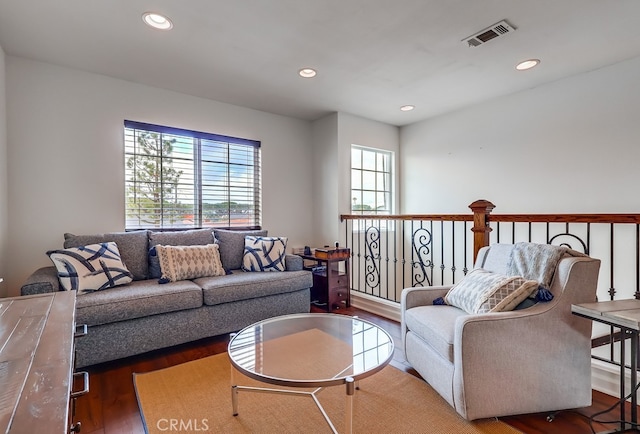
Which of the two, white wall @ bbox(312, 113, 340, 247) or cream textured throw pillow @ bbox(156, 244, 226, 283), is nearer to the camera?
cream textured throw pillow @ bbox(156, 244, 226, 283)

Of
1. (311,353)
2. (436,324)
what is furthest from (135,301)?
(436,324)

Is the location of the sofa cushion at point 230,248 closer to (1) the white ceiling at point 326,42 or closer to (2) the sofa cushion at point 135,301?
(2) the sofa cushion at point 135,301

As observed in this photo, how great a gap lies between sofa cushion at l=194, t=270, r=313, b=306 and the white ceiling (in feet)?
6.36

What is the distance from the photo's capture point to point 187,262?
9.52ft

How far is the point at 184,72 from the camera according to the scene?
2977 mm

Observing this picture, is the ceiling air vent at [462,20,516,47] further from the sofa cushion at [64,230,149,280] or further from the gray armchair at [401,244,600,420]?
the sofa cushion at [64,230,149,280]

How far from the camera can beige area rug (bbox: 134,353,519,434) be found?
1627mm

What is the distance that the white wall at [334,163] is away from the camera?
417cm

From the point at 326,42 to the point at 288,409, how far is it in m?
2.57

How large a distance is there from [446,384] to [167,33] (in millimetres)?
2978

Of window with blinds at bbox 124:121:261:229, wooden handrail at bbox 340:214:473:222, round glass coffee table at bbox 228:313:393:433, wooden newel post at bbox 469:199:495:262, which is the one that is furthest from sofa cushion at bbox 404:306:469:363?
window with blinds at bbox 124:121:261:229

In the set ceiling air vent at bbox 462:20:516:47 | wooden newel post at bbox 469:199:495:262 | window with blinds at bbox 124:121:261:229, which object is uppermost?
ceiling air vent at bbox 462:20:516:47

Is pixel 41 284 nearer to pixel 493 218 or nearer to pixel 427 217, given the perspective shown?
pixel 427 217

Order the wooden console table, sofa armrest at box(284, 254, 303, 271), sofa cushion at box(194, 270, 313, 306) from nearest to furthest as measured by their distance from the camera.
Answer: the wooden console table < sofa cushion at box(194, 270, 313, 306) < sofa armrest at box(284, 254, 303, 271)
